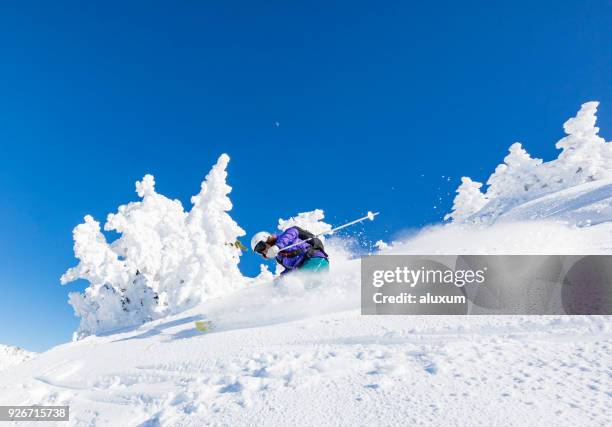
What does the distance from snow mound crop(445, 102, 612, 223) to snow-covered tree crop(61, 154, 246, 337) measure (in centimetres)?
1924

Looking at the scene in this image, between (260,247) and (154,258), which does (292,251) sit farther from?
(154,258)

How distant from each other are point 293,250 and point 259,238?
0.93 m

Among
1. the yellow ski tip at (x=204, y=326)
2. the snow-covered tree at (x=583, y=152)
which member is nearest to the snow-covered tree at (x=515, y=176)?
the snow-covered tree at (x=583, y=152)

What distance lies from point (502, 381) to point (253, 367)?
9.33ft

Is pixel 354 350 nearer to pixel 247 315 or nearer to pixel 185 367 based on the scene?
pixel 185 367

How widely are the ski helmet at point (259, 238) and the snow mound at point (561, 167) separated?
64.3 feet

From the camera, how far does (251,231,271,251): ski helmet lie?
30.7 ft

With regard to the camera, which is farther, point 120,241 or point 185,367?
point 120,241

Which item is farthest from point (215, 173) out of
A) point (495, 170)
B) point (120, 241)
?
point (495, 170)

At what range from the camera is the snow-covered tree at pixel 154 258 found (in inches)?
1203

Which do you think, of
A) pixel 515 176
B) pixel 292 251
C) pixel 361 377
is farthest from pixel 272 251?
pixel 515 176

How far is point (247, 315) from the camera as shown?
8180 mm

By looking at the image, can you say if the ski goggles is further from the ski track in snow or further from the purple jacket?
the ski track in snow

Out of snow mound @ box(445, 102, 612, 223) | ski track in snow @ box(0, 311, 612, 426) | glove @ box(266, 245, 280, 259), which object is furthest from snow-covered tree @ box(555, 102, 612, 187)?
ski track in snow @ box(0, 311, 612, 426)
